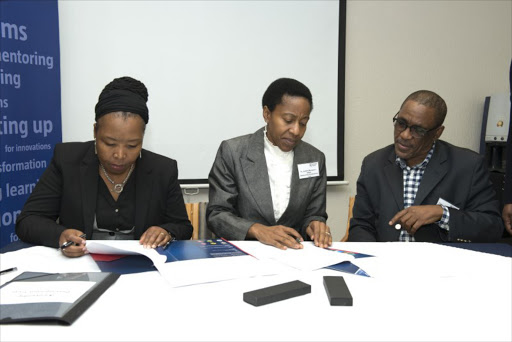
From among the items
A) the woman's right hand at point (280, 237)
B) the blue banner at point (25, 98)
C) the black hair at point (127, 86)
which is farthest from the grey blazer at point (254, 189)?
the blue banner at point (25, 98)

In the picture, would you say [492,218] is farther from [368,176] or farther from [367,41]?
[367,41]

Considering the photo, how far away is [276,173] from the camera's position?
2326mm

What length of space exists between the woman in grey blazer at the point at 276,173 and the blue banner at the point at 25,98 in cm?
159

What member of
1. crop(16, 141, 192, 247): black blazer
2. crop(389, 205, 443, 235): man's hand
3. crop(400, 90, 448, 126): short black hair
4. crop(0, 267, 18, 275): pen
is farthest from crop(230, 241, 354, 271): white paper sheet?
crop(400, 90, 448, 126): short black hair

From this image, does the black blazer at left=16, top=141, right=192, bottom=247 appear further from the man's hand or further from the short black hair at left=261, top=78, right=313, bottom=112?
the man's hand

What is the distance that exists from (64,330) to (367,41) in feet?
12.1

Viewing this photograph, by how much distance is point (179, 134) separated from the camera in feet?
12.0

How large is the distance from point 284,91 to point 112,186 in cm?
98

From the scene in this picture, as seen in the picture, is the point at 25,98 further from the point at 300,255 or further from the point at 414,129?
the point at 414,129

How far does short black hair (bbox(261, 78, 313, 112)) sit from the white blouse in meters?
0.22

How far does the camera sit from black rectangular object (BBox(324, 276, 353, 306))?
112 centimetres

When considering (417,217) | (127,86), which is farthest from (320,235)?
(127,86)

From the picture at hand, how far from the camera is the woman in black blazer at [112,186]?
1818mm

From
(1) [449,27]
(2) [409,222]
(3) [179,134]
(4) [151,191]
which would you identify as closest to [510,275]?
(2) [409,222]
